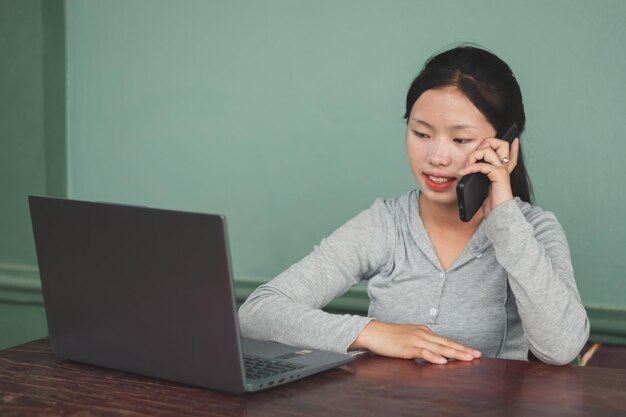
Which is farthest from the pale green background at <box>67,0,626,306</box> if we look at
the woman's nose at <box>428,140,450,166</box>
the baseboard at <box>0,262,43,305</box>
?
the woman's nose at <box>428,140,450,166</box>

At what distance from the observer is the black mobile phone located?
160 cm

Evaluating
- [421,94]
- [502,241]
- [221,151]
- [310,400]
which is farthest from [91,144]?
[310,400]

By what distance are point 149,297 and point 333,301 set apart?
122cm

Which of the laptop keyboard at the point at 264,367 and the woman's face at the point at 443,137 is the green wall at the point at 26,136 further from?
the laptop keyboard at the point at 264,367

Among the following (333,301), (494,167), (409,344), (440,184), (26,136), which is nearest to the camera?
(409,344)

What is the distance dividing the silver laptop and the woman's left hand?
494 millimetres

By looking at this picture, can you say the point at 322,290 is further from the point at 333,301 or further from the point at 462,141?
the point at 333,301

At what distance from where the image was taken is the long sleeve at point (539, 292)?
1.48 metres

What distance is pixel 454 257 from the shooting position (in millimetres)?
1805

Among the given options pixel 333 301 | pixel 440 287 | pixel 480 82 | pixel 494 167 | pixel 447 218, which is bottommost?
pixel 333 301

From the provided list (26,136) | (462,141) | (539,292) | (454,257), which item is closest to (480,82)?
(462,141)

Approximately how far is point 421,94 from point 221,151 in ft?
2.81

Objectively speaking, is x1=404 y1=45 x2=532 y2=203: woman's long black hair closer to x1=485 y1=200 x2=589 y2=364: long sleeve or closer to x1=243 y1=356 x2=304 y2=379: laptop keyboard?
x1=485 y1=200 x2=589 y2=364: long sleeve

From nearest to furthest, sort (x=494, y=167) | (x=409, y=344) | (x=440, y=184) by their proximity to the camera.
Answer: (x=409, y=344), (x=494, y=167), (x=440, y=184)
